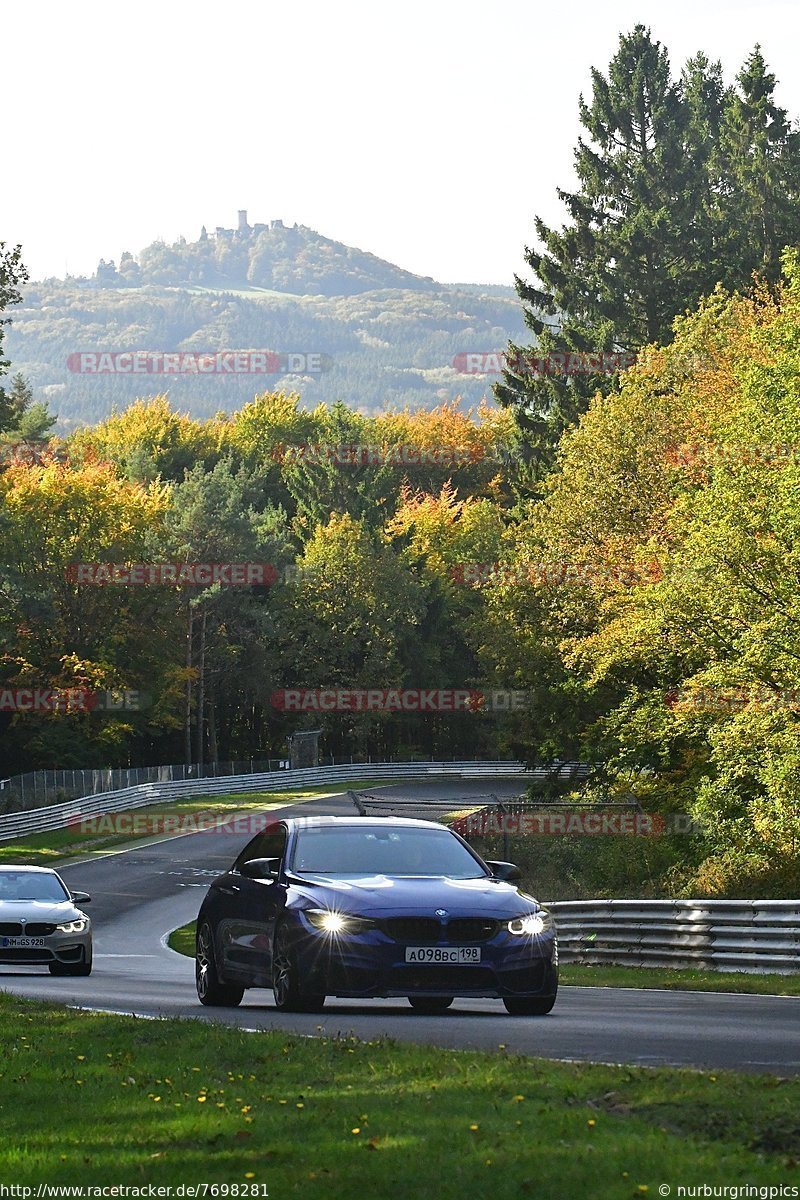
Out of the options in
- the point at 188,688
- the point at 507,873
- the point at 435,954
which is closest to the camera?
the point at 435,954

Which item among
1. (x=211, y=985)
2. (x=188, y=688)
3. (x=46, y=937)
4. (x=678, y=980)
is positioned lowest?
(x=188, y=688)

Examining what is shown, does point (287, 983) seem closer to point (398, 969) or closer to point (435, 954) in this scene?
point (398, 969)

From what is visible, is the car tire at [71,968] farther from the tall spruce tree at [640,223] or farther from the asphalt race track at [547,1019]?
the tall spruce tree at [640,223]

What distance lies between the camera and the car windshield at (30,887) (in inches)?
940

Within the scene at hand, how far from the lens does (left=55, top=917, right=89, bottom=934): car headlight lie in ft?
74.9

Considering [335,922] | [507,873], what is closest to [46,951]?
[507,873]

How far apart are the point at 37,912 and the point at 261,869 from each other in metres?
8.91

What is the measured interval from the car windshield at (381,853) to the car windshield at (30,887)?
9.78 metres

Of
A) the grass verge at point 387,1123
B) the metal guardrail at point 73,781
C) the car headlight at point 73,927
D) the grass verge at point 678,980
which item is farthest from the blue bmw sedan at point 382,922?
the metal guardrail at point 73,781

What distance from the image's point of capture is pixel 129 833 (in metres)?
65.9

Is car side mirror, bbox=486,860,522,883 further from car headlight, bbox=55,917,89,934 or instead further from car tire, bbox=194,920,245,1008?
car headlight, bbox=55,917,89,934

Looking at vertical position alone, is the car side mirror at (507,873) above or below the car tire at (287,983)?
above

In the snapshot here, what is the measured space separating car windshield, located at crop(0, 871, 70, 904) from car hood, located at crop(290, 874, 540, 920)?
34.6 ft

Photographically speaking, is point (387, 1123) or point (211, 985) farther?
point (211, 985)
